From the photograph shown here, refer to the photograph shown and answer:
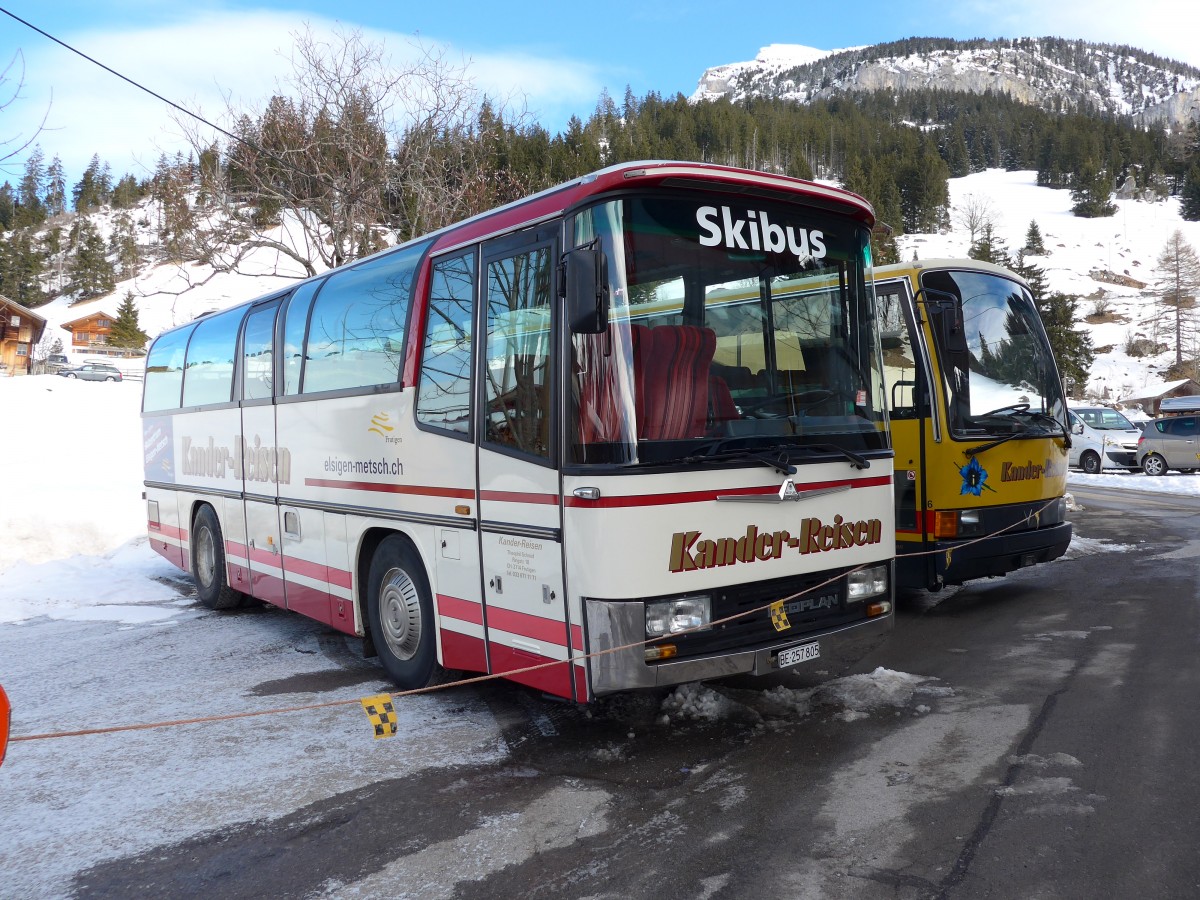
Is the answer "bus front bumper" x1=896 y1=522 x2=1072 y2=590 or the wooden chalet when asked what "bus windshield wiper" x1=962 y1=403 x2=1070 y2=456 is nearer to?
"bus front bumper" x1=896 y1=522 x2=1072 y2=590

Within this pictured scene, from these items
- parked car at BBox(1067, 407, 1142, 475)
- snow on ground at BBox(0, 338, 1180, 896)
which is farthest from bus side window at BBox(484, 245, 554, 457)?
parked car at BBox(1067, 407, 1142, 475)

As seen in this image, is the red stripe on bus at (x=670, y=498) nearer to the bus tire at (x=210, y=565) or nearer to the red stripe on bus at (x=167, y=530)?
the bus tire at (x=210, y=565)

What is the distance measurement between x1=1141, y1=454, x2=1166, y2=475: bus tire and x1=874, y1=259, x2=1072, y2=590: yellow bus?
19.8 m

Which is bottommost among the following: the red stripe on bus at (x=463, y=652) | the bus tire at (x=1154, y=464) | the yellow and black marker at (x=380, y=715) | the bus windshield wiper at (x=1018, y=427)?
the bus tire at (x=1154, y=464)

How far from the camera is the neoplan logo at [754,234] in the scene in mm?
4953

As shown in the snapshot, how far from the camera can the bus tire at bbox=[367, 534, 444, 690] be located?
6117mm

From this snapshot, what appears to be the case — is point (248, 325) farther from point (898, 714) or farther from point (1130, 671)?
point (1130, 671)

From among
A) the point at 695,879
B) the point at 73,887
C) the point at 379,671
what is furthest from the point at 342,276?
the point at 695,879

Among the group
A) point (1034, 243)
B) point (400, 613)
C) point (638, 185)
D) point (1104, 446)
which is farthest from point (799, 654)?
point (1034, 243)

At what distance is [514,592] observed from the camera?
519 cm

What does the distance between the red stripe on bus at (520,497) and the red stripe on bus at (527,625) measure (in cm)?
62

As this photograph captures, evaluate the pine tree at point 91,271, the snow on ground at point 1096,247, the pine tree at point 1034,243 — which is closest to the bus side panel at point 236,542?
the snow on ground at point 1096,247

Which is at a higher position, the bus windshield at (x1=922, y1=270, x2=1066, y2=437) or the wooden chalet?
the wooden chalet

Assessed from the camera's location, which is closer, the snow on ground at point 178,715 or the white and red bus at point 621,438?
the snow on ground at point 178,715
